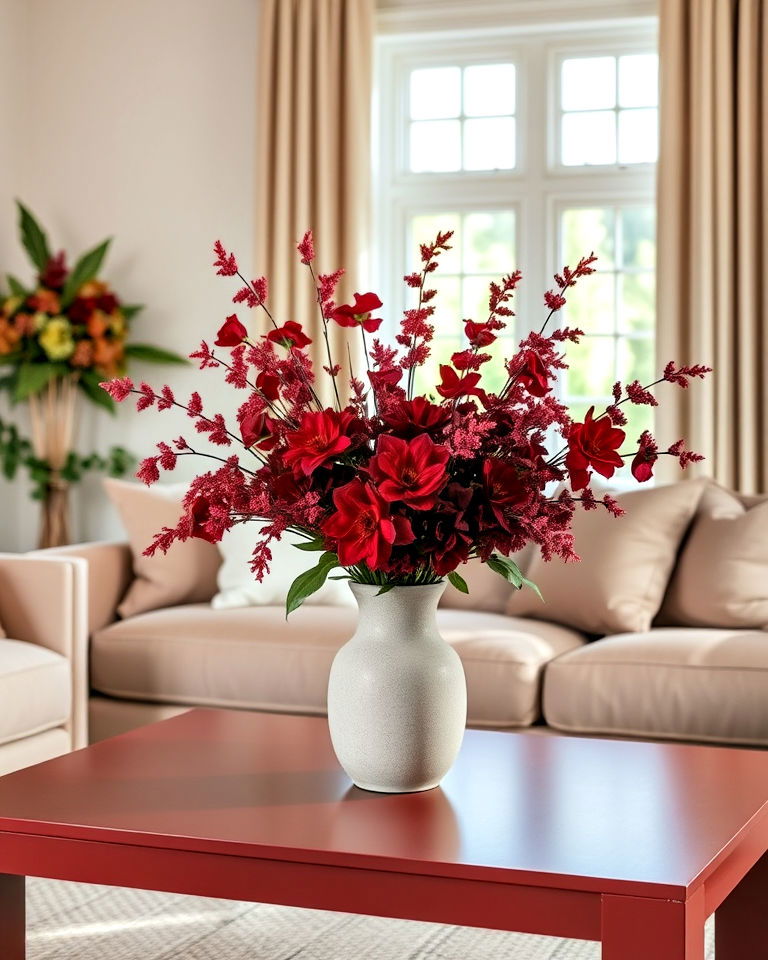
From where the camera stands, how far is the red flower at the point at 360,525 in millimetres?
1617

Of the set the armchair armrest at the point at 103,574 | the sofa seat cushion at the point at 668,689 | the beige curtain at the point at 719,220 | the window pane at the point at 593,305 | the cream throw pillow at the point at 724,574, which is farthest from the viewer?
the window pane at the point at 593,305

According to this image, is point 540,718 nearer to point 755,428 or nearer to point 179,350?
point 755,428

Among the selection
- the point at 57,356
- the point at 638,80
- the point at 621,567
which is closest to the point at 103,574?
the point at 57,356

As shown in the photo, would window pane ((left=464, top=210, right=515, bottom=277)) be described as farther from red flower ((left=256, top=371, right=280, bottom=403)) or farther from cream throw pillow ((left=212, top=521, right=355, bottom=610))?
red flower ((left=256, top=371, right=280, bottom=403))

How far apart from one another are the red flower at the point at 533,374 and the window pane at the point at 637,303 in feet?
9.51

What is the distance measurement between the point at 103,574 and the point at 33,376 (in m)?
1.28

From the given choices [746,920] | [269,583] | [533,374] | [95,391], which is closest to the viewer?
[533,374]

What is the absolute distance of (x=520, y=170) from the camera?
15.1ft

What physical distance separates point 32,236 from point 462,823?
12.3 ft

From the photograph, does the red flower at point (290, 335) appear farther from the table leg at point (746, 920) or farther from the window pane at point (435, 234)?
the window pane at point (435, 234)

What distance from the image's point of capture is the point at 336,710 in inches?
73.3

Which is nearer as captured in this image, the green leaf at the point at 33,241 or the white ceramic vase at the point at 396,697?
the white ceramic vase at the point at 396,697

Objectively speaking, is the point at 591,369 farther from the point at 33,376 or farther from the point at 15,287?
the point at 15,287

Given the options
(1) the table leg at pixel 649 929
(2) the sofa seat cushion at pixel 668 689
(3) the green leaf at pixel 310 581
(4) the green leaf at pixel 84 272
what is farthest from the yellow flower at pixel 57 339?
(1) the table leg at pixel 649 929
